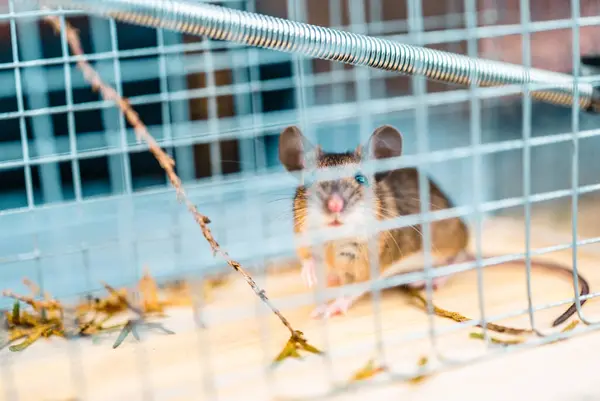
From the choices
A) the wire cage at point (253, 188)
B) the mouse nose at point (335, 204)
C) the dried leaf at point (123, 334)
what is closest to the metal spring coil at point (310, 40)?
the wire cage at point (253, 188)

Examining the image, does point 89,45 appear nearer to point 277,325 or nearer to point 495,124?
point 495,124

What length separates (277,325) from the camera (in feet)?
3.82

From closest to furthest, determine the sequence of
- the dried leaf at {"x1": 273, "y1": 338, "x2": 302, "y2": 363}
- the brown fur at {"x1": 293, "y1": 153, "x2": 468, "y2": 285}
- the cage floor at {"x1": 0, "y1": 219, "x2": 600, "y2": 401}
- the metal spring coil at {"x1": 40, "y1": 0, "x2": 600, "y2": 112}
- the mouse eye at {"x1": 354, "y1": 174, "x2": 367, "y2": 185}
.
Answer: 1. the metal spring coil at {"x1": 40, "y1": 0, "x2": 600, "y2": 112}
2. the cage floor at {"x1": 0, "y1": 219, "x2": 600, "y2": 401}
3. the dried leaf at {"x1": 273, "y1": 338, "x2": 302, "y2": 363}
4. the mouse eye at {"x1": 354, "y1": 174, "x2": 367, "y2": 185}
5. the brown fur at {"x1": 293, "y1": 153, "x2": 468, "y2": 285}

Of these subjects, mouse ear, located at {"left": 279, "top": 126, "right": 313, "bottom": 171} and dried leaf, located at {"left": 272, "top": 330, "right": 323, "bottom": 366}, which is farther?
mouse ear, located at {"left": 279, "top": 126, "right": 313, "bottom": 171}

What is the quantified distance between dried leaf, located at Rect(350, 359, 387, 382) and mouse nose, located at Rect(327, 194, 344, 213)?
377mm

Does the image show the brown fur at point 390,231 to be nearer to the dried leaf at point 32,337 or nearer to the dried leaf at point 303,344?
the dried leaf at point 303,344

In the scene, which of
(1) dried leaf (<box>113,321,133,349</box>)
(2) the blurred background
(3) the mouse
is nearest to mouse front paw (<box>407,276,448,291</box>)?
(3) the mouse

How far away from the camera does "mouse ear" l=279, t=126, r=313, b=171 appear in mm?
1303

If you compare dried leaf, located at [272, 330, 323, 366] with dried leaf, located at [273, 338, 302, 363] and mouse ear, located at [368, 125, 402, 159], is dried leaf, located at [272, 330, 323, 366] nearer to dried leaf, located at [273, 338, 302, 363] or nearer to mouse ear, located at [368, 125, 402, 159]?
dried leaf, located at [273, 338, 302, 363]

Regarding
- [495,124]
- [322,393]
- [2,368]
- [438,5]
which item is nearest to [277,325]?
[322,393]

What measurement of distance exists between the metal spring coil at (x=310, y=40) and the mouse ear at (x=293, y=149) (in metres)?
0.39

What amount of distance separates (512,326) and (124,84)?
1.56 metres

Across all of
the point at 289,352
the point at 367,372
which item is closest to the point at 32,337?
the point at 289,352

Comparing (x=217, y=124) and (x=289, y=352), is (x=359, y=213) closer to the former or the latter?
(x=289, y=352)
